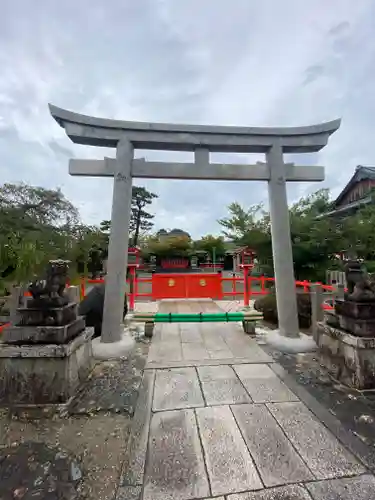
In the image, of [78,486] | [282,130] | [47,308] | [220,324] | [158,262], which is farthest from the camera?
[158,262]

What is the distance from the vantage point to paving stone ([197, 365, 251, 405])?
8.83ft

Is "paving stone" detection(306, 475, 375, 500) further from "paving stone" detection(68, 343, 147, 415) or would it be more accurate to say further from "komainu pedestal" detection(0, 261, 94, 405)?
"komainu pedestal" detection(0, 261, 94, 405)

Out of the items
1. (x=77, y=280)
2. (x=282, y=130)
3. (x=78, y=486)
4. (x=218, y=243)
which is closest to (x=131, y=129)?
(x=282, y=130)

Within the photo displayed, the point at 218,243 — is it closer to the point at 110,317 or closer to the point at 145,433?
the point at 110,317

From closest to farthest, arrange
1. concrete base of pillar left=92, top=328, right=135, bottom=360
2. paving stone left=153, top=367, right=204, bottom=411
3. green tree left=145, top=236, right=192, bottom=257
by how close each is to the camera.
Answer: paving stone left=153, top=367, right=204, bottom=411 < concrete base of pillar left=92, top=328, right=135, bottom=360 < green tree left=145, top=236, right=192, bottom=257

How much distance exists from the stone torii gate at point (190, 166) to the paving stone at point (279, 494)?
2.99m

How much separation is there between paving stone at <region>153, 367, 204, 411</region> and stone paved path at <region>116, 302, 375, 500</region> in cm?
1

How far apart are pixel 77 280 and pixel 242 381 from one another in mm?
4664

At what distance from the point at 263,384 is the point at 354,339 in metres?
1.16

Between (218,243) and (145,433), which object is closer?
(145,433)

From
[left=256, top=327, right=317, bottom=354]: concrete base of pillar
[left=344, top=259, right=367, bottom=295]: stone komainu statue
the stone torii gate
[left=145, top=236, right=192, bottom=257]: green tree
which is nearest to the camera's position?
[left=344, top=259, right=367, bottom=295]: stone komainu statue

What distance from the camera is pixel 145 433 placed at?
86.4 inches

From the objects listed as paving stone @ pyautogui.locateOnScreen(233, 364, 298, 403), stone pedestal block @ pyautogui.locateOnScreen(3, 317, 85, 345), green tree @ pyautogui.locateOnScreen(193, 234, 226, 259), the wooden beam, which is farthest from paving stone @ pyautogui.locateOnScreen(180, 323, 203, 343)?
green tree @ pyautogui.locateOnScreen(193, 234, 226, 259)

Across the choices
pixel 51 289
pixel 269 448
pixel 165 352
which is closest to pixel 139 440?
pixel 269 448
